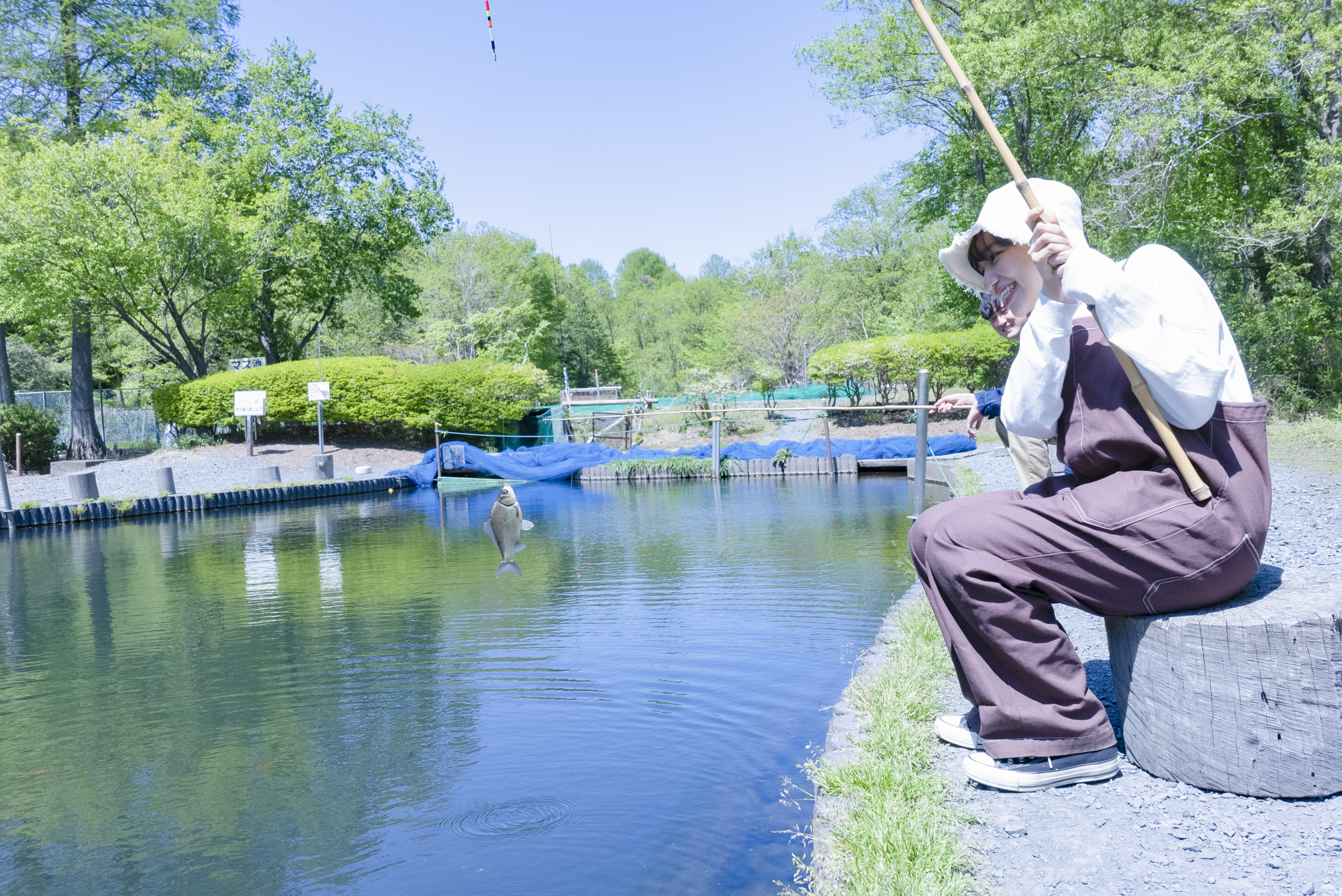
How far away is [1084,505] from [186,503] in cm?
1688

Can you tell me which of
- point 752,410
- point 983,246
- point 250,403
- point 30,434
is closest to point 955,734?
point 983,246

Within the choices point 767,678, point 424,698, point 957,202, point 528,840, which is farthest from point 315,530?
point 957,202

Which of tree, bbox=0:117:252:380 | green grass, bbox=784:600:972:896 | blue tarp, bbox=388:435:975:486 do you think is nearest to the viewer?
green grass, bbox=784:600:972:896

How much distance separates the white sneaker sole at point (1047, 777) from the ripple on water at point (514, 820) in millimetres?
1580

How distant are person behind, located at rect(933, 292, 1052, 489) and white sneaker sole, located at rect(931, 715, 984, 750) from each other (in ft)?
2.80

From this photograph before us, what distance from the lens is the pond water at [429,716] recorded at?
10.8ft

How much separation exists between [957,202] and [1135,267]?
25.5m

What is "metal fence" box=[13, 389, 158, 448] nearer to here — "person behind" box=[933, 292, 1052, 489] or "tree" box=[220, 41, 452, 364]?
"tree" box=[220, 41, 452, 364]

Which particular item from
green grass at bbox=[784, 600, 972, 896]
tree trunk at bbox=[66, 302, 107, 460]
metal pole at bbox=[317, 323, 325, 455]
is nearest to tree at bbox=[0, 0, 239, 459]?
tree trunk at bbox=[66, 302, 107, 460]

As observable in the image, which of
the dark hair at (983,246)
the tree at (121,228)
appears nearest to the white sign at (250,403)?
the tree at (121,228)

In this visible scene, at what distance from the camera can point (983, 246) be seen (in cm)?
291

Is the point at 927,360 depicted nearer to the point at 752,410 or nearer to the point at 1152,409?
the point at 752,410

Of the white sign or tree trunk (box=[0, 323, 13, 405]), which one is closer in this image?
the white sign

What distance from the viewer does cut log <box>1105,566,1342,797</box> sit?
228 cm
